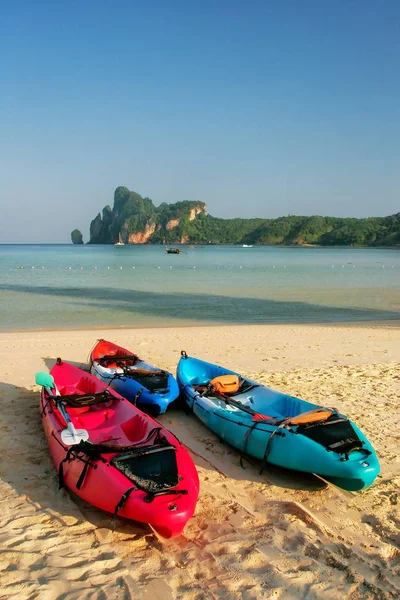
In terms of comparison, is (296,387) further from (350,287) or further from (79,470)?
(350,287)

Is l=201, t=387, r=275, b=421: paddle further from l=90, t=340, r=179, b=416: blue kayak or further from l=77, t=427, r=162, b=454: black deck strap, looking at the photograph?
l=77, t=427, r=162, b=454: black deck strap

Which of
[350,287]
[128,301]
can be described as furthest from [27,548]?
[350,287]

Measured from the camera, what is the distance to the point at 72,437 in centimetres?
532

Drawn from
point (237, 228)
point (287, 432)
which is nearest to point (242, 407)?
point (287, 432)

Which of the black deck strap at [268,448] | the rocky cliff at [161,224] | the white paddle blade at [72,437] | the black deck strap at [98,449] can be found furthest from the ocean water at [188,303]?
the rocky cliff at [161,224]

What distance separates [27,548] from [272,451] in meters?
2.72

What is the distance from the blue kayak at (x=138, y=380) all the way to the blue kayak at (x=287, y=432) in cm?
38

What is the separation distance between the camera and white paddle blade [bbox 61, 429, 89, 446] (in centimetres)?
523

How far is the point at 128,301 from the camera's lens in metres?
23.2

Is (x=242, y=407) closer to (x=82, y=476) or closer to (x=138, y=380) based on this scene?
(x=138, y=380)

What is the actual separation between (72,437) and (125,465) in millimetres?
1048

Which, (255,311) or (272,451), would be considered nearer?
(272,451)

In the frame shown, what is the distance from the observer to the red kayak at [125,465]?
4070 millimetres

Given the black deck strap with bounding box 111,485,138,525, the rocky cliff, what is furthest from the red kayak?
the rocky cliff
